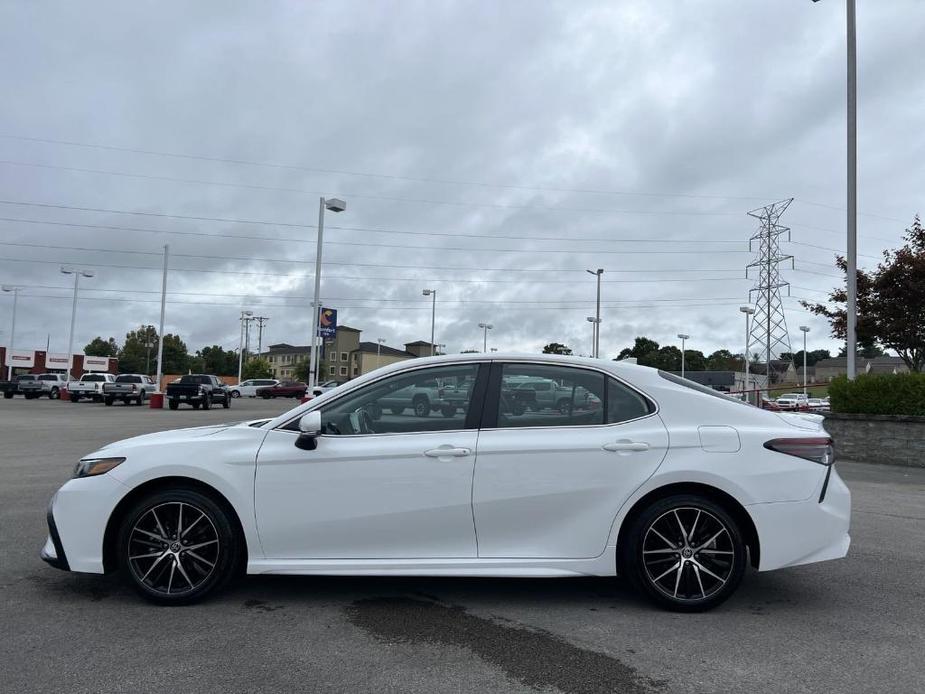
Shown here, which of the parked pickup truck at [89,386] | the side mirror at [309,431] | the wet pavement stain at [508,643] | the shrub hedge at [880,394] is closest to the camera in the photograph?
the wet pavement stain at [508,643]

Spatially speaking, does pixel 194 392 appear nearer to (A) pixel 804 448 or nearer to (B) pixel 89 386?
(B) pixel 89 386

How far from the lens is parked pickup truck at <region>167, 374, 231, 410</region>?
33688mm

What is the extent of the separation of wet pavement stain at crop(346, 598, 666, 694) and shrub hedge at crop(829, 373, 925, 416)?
1168 cm

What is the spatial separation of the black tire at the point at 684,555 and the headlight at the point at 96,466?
10.4 feet

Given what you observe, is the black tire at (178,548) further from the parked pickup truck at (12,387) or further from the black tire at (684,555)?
the parked pickup truck at (12,387)

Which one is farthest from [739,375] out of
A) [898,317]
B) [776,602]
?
[776,602]

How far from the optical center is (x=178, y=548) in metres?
4.36

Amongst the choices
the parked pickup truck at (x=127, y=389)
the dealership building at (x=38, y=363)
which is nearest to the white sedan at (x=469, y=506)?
the parked pickup truck at (x=127, y=389)

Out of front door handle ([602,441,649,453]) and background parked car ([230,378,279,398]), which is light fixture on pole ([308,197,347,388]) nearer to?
front door handle ([602,441,649,453])

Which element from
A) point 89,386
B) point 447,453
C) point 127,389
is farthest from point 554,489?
point 89,386

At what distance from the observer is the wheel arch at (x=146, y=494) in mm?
4371

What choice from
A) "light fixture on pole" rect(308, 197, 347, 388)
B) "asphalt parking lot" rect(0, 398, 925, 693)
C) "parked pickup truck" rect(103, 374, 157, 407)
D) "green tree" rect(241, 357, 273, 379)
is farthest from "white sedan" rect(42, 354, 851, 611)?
"green tree" rect(241, 357, 273, 379)

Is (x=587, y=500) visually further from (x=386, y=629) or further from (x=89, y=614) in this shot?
(x=89, y=614)

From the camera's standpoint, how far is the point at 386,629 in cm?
401
